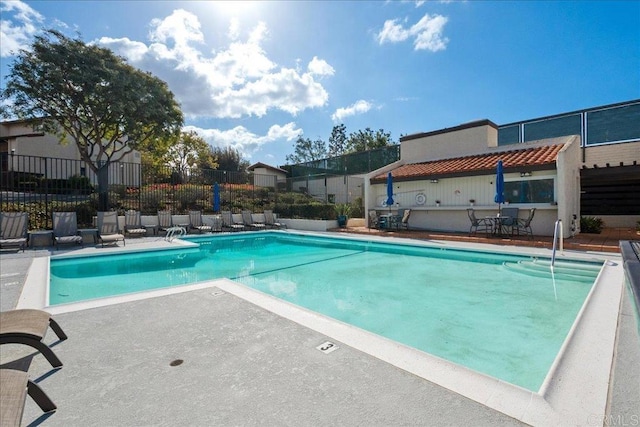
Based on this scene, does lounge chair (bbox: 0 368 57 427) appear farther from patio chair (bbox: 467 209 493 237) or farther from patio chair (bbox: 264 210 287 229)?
patio chair (bbox: 264 210 287 229)

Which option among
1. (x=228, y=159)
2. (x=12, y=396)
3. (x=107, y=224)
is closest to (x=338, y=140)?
(x=228, y=159)

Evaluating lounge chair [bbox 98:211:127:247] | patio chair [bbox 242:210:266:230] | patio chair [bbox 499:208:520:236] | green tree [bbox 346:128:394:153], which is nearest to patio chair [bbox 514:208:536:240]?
patio chair [bbox 499:208:520:236]

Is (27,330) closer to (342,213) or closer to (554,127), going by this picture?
(342,213)

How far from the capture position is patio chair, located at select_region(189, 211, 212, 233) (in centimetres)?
1495

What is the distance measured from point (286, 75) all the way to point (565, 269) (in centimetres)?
1774

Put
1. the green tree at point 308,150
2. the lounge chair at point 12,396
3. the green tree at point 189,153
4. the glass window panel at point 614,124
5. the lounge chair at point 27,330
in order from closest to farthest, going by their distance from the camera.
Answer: the lounge chair at point 12,396 → the lounge chair at point 27,330 → the glass window panel at point 614,124 → the green tree at point 189,153 → the green tree at point 308,150

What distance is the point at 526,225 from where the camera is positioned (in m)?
11.1

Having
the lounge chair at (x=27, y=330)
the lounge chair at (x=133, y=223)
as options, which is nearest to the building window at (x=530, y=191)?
the lounge chair at (x=27, y=330)

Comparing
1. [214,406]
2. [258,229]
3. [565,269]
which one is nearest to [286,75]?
[258,229]

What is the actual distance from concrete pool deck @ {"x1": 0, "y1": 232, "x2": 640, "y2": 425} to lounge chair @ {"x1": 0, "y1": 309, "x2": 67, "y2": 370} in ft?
0.74

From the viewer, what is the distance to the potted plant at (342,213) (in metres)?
16.8

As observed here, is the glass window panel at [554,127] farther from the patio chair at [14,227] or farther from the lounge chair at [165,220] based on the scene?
the patio chair at [14,227]

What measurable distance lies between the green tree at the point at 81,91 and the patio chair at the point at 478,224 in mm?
15616

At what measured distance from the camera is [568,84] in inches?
539
